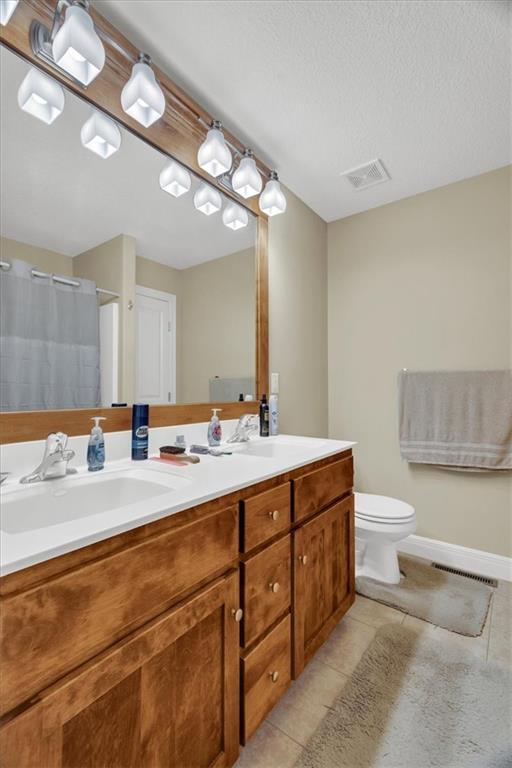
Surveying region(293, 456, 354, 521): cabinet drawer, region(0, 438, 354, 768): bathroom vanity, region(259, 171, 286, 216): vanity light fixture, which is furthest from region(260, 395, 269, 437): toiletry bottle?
region(259, 171, 286, 216): vanity light fixture

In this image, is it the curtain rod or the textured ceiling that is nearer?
the curtain rod

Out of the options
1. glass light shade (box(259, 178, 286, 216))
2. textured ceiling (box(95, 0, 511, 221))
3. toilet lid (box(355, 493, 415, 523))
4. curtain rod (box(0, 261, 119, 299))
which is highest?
textured ceiling (box(95, 0, 511, 221))

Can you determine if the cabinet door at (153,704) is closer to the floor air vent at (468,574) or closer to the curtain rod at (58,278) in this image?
the curtain rod at (58,278)

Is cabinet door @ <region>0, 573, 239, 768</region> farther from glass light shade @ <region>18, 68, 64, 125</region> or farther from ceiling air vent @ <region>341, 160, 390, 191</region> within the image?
ceiling air vent @ <region>341, 160, 390, 191</region>

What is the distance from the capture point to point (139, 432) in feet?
4.10

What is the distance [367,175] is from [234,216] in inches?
36.0

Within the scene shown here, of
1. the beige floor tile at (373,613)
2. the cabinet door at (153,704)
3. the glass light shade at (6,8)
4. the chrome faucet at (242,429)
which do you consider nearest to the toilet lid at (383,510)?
the beige floor tile at (373,613)

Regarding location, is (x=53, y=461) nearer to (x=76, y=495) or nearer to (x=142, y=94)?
(x=76, y=495)

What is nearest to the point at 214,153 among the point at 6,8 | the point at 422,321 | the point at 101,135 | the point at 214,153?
the point at 214,153

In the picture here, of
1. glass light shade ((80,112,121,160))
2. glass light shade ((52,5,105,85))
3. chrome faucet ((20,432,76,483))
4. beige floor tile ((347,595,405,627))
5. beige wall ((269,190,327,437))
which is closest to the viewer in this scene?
chrome faucet ((20,432,76,483))

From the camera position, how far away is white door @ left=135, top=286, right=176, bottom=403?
→ 143cm

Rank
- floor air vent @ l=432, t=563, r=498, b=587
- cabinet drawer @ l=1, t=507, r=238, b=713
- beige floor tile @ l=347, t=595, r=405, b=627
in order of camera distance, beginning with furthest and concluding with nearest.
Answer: floor air vent @ l=432, t=563, r=498, b=587 < beige floor tile @ l=347, t=595, r=405, b=627 < cabinet drawer @ l=1, t=507, r=238, b=713

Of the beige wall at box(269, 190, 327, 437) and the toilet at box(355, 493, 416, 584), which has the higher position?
the beige wall at box(269, 190, 327, 437)

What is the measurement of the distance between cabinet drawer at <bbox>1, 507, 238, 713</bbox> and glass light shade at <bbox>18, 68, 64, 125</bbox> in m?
1.33
